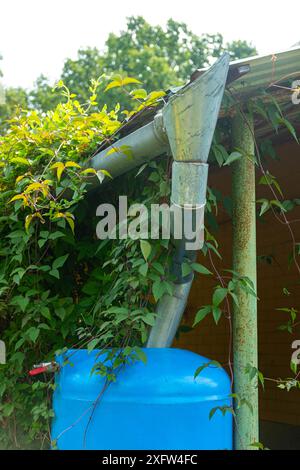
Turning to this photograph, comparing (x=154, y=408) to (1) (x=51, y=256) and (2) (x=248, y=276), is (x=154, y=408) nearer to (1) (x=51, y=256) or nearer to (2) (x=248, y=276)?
(2) (x=248, y=276)

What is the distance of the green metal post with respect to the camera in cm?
275

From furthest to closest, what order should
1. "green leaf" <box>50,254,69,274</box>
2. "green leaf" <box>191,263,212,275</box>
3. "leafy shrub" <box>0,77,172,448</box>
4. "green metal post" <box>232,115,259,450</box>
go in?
"green leaf" <box>50,254,69,274</box> → "leafy shrub" <box>0,77,172,448</box> → "green metal post" <box>232,115,259,450</box> → "green leaf" <box>191,263,212,275</box>

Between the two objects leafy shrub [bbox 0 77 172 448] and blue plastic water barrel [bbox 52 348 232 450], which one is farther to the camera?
leafy shrub [bbox 0 77 172 448]

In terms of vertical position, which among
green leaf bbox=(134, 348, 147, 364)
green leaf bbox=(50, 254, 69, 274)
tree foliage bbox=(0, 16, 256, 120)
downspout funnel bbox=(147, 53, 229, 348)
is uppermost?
tree foliage bbox=(0, 16, 256, 120)

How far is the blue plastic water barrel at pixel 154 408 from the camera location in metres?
2.53

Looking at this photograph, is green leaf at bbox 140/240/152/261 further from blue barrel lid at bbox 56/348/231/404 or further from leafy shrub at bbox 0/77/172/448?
blue barrel lid at bbox 56/348/231/404

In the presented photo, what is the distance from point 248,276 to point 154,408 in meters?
0.75

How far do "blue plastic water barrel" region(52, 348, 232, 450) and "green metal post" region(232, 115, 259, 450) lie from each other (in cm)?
10

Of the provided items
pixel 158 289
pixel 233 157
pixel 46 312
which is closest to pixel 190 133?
pixel 233 157

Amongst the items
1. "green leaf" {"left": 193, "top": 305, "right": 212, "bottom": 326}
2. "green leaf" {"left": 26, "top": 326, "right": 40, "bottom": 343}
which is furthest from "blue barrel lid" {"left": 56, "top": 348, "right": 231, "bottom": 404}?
"green leaf" {"left": 26, "top": 326, "right": 40, "bottom": 343}

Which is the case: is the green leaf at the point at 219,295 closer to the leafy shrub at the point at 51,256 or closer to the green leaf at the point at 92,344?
the leafy shrub at the point at 51,256

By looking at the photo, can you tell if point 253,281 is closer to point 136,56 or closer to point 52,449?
point 52,449

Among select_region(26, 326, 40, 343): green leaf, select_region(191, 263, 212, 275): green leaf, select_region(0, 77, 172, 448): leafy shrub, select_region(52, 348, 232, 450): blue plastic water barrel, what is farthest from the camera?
select_region(26, 326, 40, 343): green leaf
